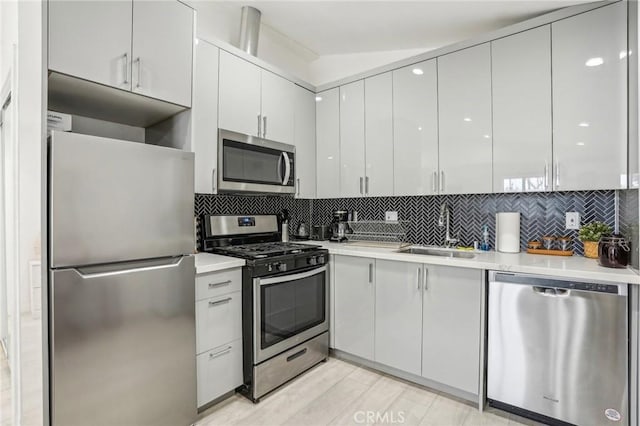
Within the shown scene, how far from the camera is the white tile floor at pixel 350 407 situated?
1.92 metres

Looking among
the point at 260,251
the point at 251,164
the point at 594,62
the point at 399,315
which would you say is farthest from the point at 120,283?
the point at 594,62

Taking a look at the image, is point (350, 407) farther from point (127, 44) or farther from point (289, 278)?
point (127, 44)

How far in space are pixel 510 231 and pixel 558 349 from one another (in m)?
0.83

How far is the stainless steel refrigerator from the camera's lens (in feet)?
4.47

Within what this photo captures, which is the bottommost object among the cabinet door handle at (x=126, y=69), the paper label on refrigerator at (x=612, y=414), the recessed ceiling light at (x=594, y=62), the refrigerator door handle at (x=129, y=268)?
the paper label on refrigerator at (x=612, y=414)

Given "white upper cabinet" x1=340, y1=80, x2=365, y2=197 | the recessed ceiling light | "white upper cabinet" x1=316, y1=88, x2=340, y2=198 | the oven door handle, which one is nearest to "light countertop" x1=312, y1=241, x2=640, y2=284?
the oven door handle

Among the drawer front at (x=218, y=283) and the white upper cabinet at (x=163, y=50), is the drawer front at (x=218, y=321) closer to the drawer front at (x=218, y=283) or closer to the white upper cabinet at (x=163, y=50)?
the drawer front at (x=218, y=283)

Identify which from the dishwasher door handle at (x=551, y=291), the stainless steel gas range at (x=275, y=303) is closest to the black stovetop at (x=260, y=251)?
the stainless steel gas range at (x=275, y=303)

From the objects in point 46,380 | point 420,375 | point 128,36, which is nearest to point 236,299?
point 46,380

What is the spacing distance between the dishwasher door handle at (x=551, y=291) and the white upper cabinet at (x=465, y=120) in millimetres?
761

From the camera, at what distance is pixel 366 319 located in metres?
2.51

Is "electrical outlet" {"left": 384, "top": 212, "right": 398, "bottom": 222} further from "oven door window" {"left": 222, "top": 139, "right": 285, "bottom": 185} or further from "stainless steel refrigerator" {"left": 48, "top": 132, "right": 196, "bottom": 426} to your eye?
"stainless steel refrigerator" {"left": 48, "top": 132, "right": 196, "bottom": 426}

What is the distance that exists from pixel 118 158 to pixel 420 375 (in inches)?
88.1

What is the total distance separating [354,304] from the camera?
8.44 feet
